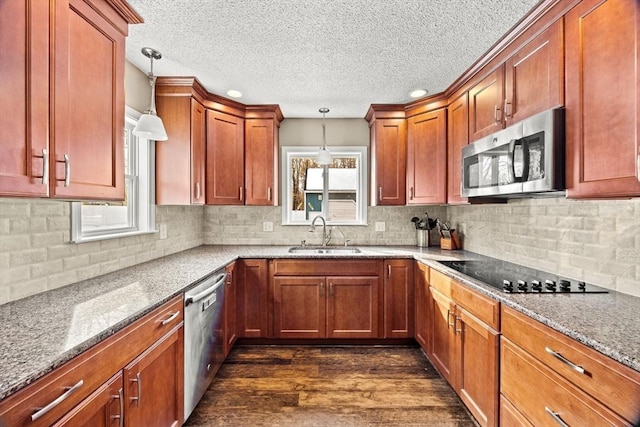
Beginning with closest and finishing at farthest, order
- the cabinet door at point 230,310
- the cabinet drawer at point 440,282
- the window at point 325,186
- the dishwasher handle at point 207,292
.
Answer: the dishwasher handle at point 207,292, the cabinet drawer at point 440,282, the cabinet door at point 230,310, the window at point 325,186

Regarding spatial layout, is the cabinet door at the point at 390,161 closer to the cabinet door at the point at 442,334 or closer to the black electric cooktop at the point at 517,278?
the black electric cooktop at the point at 517,278

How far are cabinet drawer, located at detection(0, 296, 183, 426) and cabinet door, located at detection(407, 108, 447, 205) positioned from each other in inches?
96.7

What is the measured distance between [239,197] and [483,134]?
7.34 ft

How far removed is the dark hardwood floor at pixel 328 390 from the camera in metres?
1.98

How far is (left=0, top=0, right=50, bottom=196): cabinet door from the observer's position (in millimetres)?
1031

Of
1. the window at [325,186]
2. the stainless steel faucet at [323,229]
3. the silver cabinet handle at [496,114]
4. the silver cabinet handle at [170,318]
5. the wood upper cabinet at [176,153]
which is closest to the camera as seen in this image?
the silver cabinet handle at [170,318]

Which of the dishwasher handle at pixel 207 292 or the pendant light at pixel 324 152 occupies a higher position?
the pendant light at pixel 324 152

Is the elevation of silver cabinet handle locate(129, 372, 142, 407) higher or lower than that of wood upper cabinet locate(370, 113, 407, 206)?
lower

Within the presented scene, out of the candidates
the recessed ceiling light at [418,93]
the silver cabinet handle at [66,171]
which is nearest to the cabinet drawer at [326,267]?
the recessed ceiling light at [418,93]

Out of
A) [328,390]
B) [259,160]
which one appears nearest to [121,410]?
[328,390]

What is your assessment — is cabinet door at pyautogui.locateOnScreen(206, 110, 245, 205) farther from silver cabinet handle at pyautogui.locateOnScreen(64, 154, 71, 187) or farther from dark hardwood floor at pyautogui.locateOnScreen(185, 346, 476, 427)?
silver cabinet handle at pyautogui.locateOnScreen(64, 154, 71, 187)

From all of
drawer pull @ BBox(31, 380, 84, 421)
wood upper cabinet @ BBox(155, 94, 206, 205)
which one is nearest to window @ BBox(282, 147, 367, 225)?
wood upper cabinet @ BBox(155, 94, 206, 205)

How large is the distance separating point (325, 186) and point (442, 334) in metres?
2.04

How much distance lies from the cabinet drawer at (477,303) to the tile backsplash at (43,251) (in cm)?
227
